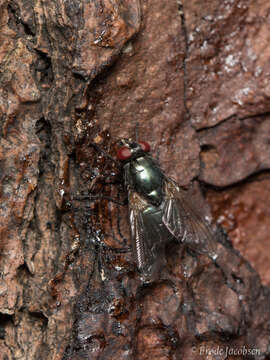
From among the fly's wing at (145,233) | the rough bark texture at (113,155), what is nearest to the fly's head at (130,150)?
the rough bark texture at (113,155)

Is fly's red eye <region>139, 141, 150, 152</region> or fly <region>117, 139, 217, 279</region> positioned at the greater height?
fly's red eye <region>139, 141, 150, 152</region>

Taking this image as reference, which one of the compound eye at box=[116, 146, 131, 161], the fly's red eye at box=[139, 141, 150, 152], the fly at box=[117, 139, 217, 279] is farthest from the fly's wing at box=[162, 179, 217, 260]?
the compound eye at box=[116, 146, 131, 161]

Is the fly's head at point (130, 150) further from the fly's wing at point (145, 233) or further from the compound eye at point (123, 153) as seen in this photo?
the fly's wing at point (145, 233)

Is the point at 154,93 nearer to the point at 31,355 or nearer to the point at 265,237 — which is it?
the point at 265,237

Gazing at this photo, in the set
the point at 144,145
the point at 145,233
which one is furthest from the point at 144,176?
the point at 145,233

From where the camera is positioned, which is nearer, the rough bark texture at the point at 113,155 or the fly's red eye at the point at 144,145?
the rough bark texture at the point at 113,155

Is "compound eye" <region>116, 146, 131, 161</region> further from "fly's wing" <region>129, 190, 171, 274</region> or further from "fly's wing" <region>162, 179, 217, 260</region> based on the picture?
"fly's wing" <region>162, 179, 217, 260</region>
